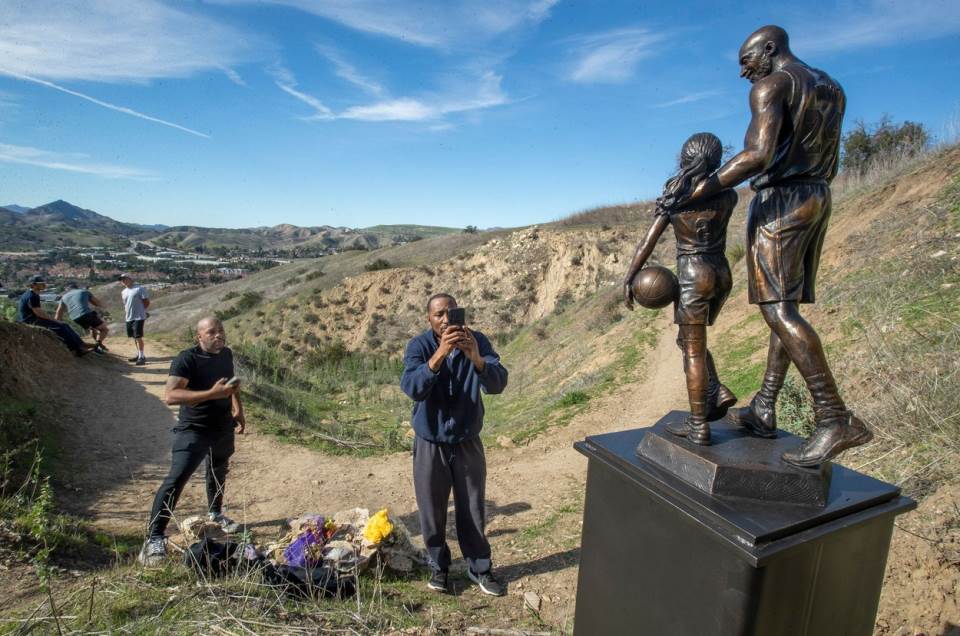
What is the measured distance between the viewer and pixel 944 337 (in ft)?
15.6

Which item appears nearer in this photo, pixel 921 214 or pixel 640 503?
pixel 640 503

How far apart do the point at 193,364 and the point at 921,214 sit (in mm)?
11646

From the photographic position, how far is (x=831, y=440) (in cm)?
199

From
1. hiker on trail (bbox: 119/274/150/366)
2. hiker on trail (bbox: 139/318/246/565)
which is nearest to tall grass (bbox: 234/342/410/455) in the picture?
hiker on trail (bbox: 119/274/150/366)

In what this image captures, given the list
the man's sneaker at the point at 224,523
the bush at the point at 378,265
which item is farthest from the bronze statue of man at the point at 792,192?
the bush at the point at 378,265

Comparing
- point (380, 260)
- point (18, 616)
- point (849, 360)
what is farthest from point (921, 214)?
point (380, 260)

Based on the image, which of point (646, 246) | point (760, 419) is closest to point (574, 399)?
point (760, 419)

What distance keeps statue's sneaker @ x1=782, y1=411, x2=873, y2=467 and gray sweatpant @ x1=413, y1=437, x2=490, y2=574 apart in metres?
2.30

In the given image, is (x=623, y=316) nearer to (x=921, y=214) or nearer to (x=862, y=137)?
(x=921, y=214)

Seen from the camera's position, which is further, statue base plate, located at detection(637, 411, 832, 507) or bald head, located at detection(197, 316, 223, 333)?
bald head, located at detection(197, 316, 223, 333)

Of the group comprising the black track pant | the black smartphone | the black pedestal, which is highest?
the black smartphone

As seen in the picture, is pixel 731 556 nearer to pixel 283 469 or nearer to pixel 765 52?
pixel 765 52

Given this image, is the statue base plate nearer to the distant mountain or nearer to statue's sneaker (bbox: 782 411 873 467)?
statue's sneaker (bbox: 782 411 873 467)

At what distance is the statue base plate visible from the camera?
1.95 meters
